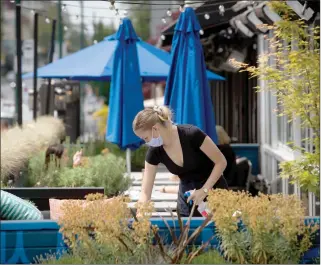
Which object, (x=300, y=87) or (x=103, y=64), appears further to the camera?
(x=103, y=64)

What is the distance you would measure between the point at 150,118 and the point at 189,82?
4007mm

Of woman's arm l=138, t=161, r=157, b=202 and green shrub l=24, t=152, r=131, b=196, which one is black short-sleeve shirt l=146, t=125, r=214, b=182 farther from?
green shrub l=24, t=152, r=131, b=196

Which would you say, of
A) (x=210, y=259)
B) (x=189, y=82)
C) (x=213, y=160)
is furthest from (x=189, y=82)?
(x=210, y=259)

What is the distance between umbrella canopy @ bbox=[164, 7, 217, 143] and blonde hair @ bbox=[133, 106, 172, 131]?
11.9 ft

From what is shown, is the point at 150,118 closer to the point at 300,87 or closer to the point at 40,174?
the point at 300,87

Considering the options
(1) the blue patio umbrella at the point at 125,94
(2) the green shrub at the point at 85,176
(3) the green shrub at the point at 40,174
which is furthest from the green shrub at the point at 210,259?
(1) the blue patio umbrella at the point at 125,94

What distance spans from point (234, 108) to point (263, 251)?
50.1ft

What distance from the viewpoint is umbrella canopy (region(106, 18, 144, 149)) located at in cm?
1100

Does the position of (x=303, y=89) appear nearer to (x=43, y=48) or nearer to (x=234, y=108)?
(x=234, y=108)

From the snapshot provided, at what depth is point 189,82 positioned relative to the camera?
9.91m

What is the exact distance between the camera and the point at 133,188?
10.3 m

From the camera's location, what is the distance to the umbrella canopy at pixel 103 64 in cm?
1340

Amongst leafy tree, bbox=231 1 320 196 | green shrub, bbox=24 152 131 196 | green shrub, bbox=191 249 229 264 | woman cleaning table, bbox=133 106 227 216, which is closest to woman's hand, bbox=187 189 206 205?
woman cleaning table, bbox=133 106 227 216

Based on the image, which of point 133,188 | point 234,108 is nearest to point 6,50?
point 234,108
